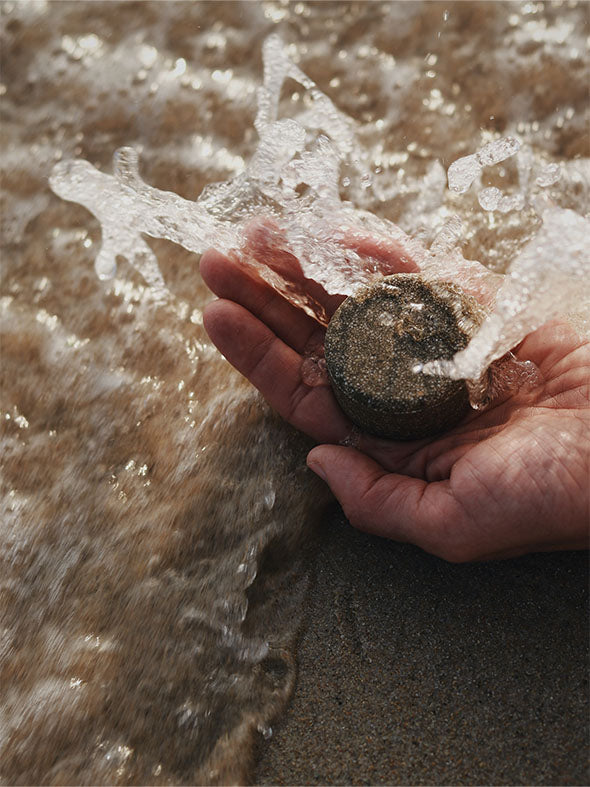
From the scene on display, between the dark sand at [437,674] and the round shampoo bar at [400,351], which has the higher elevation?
the round shampoo bar at [400,351]

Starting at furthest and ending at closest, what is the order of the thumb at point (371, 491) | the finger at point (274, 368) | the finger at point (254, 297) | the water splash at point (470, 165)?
the water splash at point (470, 165) < the finger at point (254, 297) < the finger at point (274, 368) < the thumb at point (371, 491)

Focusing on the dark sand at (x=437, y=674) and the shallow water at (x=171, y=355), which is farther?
the shallow water at (x=171, y=355)

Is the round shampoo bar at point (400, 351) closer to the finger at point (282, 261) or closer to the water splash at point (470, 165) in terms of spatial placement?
the finger at point (282, 261)

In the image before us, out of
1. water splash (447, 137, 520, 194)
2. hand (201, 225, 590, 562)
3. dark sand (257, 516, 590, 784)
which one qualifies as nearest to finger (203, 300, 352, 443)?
hand (201, 225, 590, 562)

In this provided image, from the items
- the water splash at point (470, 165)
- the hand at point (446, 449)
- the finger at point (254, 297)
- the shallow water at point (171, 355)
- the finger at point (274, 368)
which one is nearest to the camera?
the hand at point (446, 449)

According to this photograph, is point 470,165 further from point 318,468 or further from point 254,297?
point 318,468

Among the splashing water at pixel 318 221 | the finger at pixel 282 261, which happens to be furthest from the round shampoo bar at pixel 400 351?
the finger at pixel 282 261

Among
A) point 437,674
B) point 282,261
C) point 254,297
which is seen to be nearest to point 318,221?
point 282,261

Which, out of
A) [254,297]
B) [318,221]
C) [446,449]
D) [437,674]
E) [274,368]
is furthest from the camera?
[318,221]
